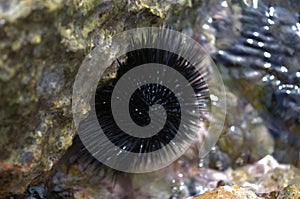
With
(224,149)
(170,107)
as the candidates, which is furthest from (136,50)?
(224,149)

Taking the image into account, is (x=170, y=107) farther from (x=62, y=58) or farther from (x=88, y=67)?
(x=62, y=58)

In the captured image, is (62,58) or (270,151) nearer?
(62,58)

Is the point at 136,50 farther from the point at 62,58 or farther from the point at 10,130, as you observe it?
the point at 10,130

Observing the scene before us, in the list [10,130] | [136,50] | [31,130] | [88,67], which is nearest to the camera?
[10,130]

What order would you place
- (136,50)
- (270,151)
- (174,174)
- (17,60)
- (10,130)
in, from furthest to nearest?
(270,151)
(174,174)
(136,50)
(10,130)
(17,60)

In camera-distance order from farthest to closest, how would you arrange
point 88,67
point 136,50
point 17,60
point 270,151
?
point 270,151 → point 136,50 → point 88,67 → point 17,60

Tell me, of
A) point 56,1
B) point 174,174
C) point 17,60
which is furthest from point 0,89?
point 174,174

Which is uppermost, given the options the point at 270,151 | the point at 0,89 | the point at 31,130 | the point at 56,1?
the point at 56,1

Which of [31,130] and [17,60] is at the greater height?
[17,60]

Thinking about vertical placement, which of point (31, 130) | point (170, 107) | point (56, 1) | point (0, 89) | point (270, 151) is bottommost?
point (270, 151)
